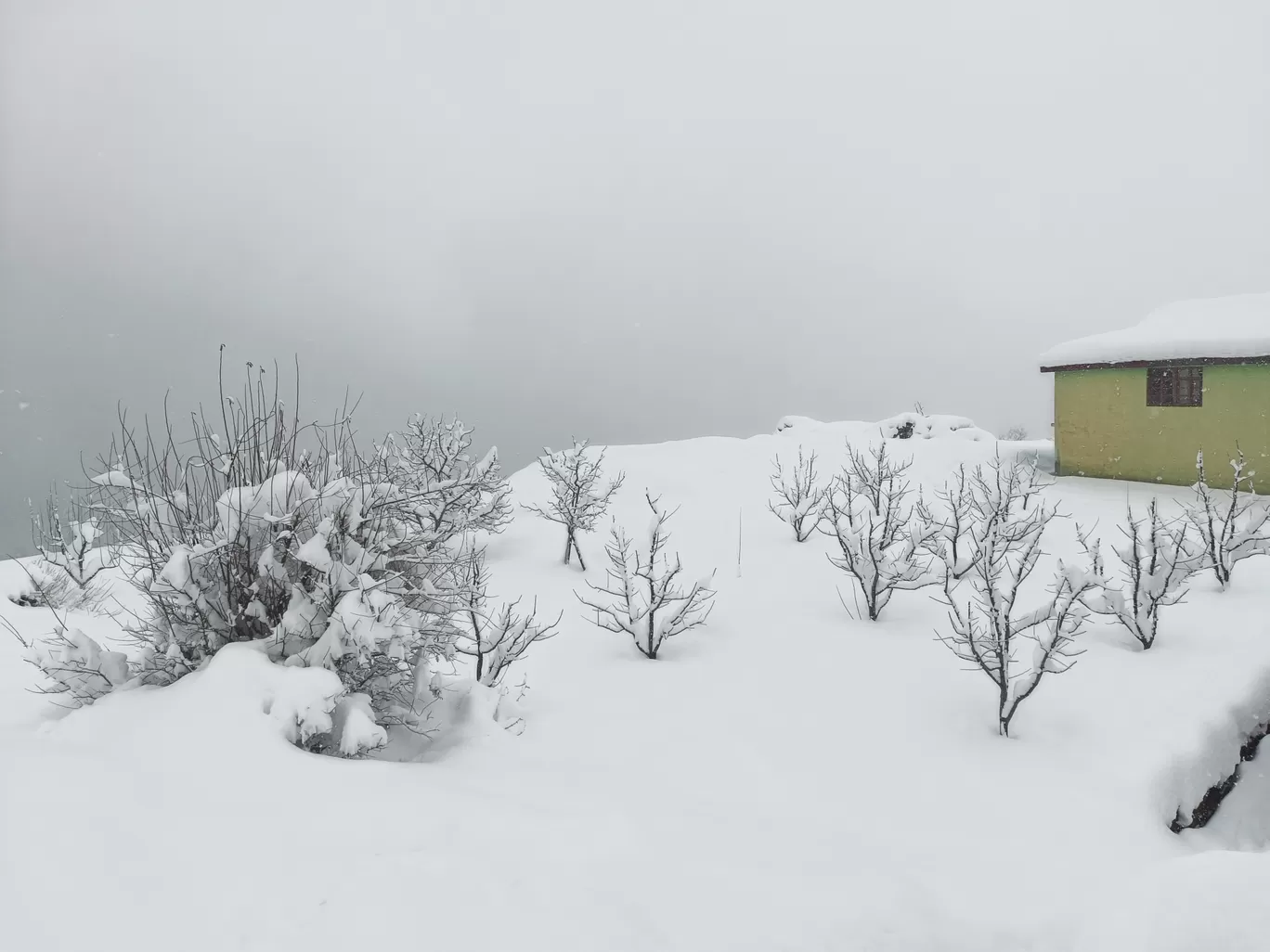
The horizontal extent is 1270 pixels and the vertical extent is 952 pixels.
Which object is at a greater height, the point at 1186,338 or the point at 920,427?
the point at 1186,338

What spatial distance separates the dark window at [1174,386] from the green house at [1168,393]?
0.05ft

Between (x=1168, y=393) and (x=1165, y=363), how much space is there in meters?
0.76

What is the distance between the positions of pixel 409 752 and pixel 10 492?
12659 mm

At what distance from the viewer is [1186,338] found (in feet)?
42.1

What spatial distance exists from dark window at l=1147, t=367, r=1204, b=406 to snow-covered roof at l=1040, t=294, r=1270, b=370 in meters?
0.46

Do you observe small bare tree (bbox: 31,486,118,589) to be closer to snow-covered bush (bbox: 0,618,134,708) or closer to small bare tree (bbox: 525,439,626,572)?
small bare tree (bbox: 525,439,626,572)

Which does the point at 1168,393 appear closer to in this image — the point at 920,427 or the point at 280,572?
the point at 920,427

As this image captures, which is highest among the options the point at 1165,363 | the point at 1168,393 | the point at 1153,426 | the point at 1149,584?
the point at 1165,363

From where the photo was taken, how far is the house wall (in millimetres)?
12094

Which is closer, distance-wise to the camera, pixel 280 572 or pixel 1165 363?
pixel 280 572

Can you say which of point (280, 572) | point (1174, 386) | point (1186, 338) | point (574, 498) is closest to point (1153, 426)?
point (1174, 386)

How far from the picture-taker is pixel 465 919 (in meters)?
2.16

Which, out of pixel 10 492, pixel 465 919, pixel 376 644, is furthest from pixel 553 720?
pixel 10 492

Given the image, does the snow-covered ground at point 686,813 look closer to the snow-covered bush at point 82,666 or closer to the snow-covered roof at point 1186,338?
the snow-covered bush at point 82,666
